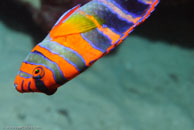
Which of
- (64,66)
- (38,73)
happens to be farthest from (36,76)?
(64,66)

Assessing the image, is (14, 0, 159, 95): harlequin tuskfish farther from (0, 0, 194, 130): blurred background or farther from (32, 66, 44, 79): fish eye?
(0, 0, 194, 130): blurred background

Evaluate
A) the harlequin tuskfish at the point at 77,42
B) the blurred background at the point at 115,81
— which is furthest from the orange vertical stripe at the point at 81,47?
the blurred background at the point at 115,81

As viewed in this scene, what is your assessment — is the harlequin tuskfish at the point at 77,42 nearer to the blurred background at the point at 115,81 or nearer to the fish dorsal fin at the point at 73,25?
the fish dorsal fin at the point at 73,25

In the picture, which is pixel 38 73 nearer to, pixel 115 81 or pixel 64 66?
pixel 64 66

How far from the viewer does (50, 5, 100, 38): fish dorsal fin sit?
4.37 ft

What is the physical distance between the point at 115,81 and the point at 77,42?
11.4ft

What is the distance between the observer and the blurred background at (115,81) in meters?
3.66

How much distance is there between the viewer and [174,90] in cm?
472

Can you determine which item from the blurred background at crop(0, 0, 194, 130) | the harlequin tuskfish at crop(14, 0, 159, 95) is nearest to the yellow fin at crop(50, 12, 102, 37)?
the harlequin tuskfish at crop(14, 0, 159, 95)

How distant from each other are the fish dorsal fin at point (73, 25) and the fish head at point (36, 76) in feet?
0.62

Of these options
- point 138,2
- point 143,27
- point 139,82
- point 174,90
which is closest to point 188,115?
point 174,90

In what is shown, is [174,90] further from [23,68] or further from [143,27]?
[23,68]

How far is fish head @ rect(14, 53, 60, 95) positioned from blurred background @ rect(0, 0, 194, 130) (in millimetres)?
2054

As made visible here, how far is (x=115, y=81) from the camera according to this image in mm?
4719
